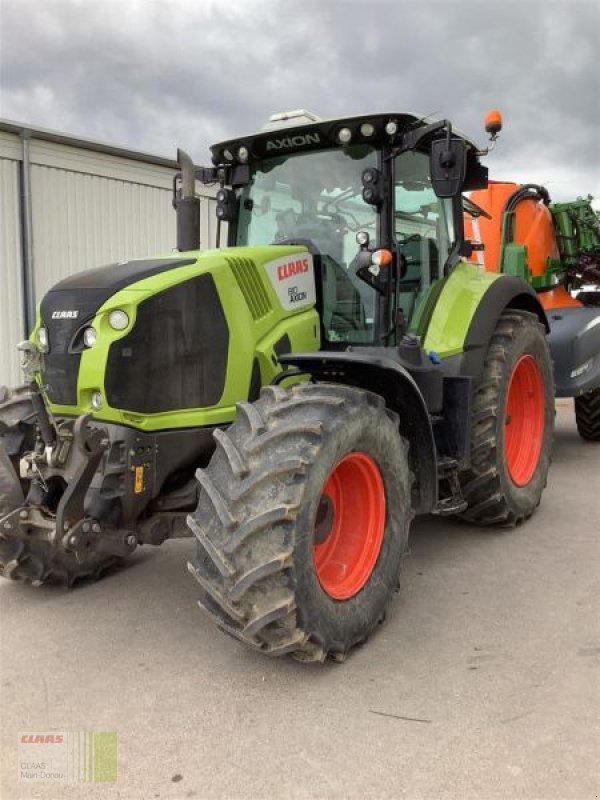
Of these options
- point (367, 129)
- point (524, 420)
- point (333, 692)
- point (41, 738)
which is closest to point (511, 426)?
point (524, 420)

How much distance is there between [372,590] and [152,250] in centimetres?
904

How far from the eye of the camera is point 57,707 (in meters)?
2.80

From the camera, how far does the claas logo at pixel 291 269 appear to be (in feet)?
12.1

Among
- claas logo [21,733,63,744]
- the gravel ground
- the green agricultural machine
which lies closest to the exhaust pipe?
the green agricultural machine

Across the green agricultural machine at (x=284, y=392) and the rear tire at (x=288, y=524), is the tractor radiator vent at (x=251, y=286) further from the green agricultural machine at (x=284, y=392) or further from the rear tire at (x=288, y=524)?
the rear tire at (x=288, y=524)

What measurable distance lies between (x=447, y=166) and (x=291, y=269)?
3.07 ft

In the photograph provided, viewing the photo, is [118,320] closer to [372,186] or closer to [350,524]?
[350,524]

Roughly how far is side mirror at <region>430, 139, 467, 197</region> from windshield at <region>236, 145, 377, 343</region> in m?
0.35

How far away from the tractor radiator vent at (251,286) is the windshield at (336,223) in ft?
1.61

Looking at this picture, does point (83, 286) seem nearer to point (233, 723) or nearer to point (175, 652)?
point (175, 652)

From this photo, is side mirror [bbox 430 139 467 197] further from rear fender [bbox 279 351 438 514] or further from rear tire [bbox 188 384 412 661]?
rear tire [bbox 188 384 412 661]

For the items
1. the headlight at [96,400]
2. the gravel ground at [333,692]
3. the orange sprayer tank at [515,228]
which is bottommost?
the gravel ground at [333,692]

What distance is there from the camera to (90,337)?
3.10 metres

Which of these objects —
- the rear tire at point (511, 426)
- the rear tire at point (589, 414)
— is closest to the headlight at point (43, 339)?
the rear tire at point (511, 426)
